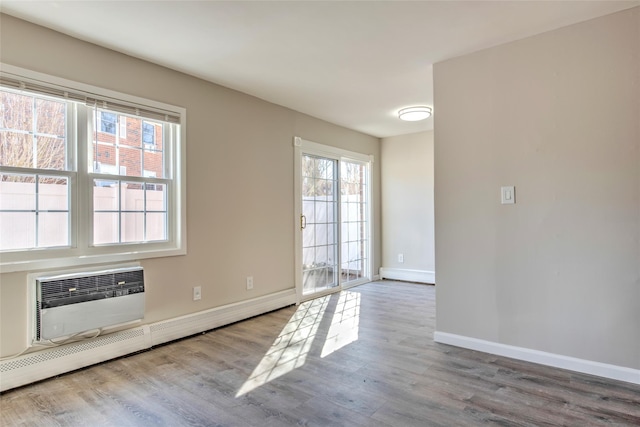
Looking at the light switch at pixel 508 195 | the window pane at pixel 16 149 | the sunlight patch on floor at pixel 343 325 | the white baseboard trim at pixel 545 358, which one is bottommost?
the sunlight patch on floor at pixel 343 325

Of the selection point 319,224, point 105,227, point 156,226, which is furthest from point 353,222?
point 105,227

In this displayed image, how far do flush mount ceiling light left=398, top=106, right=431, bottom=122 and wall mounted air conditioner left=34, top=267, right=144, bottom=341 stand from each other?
3.27 m

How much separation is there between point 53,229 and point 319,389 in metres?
2.09

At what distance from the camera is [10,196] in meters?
2.26

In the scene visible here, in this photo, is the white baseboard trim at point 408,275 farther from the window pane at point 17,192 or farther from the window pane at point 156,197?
the window pane at point 17,192

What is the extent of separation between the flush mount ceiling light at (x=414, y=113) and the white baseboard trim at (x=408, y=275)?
235cm

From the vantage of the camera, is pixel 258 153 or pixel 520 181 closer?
pixel 520 181

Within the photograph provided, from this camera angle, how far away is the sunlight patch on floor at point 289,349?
2330mm

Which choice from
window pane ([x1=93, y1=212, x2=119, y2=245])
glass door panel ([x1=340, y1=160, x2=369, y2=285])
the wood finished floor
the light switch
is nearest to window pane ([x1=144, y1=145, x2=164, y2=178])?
window pane ([x1=93, y1=212, x2=119, y2=245])

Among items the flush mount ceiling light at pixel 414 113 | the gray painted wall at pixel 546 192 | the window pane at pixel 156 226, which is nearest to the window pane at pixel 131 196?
the window pane at pixel 156 226

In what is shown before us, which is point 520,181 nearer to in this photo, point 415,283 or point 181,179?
point 181,179

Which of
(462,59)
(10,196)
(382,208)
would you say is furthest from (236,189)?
(382,208)

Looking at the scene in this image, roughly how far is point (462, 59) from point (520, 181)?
3.51 feet

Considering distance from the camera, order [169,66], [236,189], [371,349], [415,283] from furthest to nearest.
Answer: [415,283]
[236,189]
[169,66]
[371,349]
